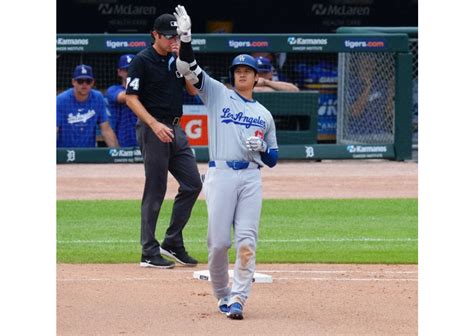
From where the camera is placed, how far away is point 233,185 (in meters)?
7.97

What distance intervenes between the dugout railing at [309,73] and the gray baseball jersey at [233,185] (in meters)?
10.3

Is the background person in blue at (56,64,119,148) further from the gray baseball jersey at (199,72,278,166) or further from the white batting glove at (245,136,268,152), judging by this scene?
the white batting glove at (245,136,268,152)

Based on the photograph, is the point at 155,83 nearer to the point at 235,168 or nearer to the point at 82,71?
the point at 235,168

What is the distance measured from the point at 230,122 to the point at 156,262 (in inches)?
96.2

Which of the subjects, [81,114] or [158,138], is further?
[81,114]

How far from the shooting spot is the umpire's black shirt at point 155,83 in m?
9.94

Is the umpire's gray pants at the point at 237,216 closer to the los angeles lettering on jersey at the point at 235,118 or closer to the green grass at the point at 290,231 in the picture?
the los angeles lettering on jersey at the point at 235,118

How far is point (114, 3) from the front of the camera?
2327 centimetres

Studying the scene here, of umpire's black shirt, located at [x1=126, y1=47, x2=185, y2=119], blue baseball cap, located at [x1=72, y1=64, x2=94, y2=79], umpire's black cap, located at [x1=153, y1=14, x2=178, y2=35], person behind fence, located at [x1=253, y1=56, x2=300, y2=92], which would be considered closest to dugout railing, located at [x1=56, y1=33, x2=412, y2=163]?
person behind fence, located at [x1=253, y1=56, x2=300, y2=92]

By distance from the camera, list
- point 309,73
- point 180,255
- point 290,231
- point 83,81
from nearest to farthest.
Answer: point 180,255
point 290,231
point 83,81
point 309,73

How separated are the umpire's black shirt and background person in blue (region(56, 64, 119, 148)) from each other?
6524 mm

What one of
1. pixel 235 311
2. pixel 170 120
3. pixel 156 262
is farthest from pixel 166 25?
pixel 235 311

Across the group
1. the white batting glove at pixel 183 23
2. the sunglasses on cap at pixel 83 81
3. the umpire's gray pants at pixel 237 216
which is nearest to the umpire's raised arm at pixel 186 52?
the white batting glove at pixel 183 23
